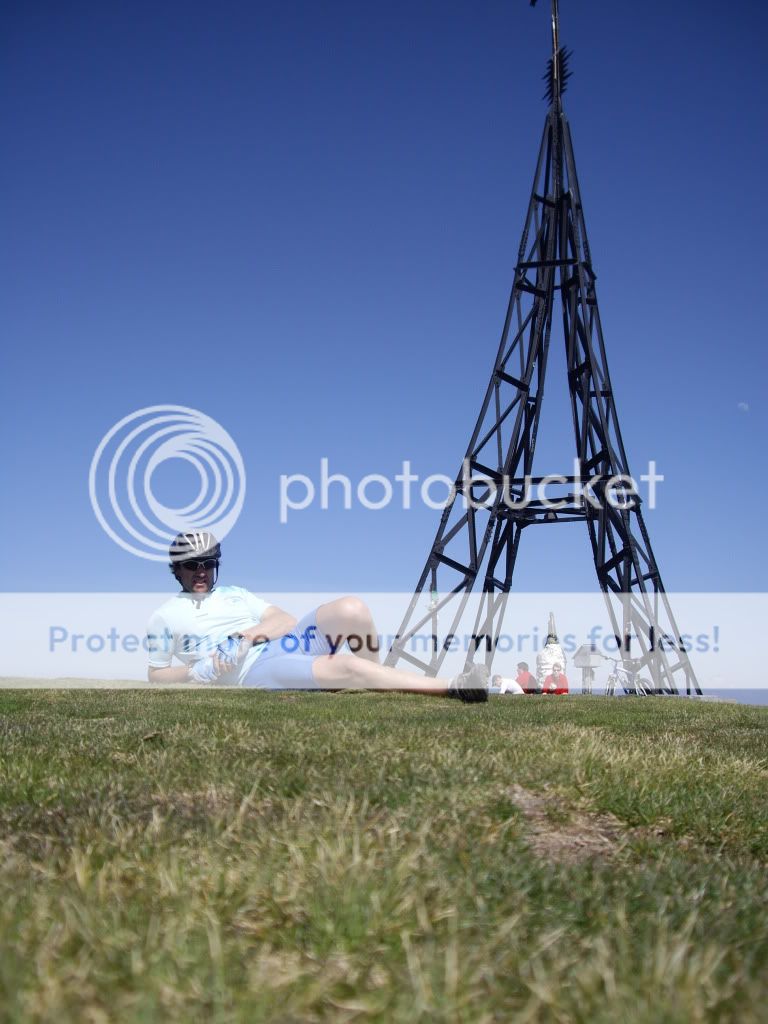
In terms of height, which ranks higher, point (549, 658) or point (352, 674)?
point (352, 674)

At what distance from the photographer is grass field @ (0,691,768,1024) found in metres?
1.44

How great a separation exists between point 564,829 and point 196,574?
5.78 meters

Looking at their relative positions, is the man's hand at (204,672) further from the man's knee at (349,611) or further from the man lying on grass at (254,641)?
the man's knee at (349,611)

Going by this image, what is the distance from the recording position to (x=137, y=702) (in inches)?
321

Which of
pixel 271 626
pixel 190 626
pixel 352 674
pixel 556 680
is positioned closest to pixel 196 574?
pixel 190 626

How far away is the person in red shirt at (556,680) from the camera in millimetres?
20469

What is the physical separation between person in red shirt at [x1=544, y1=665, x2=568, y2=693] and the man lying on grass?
1256cm

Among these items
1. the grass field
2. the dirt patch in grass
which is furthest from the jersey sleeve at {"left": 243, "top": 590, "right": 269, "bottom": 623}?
the dirt patch in grass

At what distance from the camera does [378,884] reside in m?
1.93

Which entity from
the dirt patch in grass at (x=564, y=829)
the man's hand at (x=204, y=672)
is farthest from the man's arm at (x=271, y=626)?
the dirt patch in grass at (x=564, y=829)

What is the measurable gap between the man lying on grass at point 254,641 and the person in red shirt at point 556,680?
41.2 feet

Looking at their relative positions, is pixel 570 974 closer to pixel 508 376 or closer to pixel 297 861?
pixel 297 861

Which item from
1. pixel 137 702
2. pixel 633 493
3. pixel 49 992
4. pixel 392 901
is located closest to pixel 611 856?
pixel 392 901

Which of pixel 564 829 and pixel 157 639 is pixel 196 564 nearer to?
pixel 157 639
